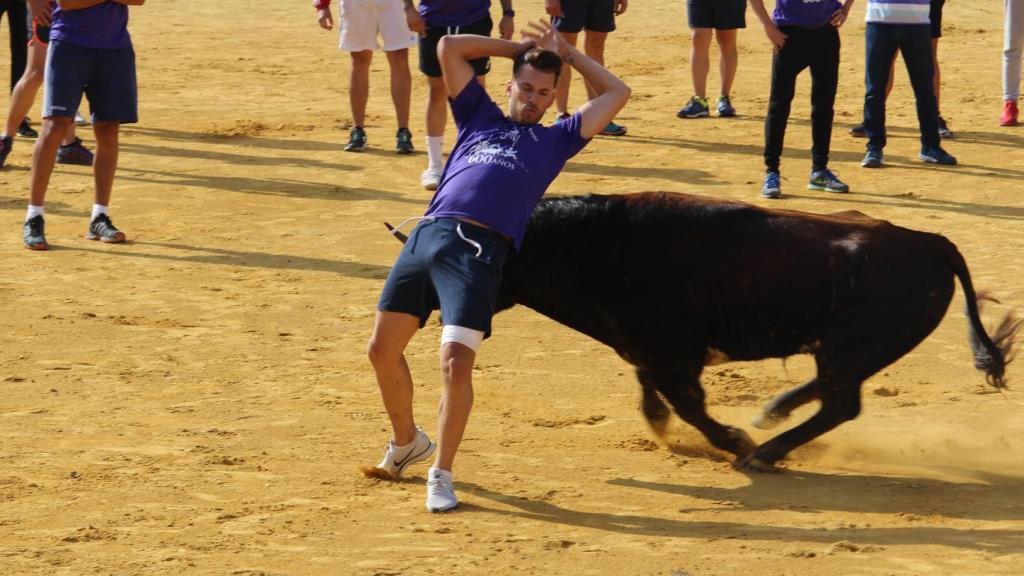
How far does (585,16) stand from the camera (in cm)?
1226

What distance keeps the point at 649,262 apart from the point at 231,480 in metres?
1.87

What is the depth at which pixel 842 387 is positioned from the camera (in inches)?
230

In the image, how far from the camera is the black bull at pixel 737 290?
19.0ft

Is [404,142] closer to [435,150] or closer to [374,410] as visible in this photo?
[435,150]

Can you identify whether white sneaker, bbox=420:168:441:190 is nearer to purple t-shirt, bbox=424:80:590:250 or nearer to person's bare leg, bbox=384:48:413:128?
person's bare leg, bbox=384:48:413:128

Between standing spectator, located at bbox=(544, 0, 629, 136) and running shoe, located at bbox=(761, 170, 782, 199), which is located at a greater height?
standing spectator, located at bbox=(544, 0, 629, 136)

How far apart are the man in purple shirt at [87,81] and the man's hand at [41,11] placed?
26.1 inches

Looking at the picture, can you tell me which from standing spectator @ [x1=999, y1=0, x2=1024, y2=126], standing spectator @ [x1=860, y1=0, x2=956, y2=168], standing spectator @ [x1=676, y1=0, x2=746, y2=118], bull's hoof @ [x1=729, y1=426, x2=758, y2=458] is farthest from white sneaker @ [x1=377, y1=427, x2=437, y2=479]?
standing spectator @ [x1=999, y1=0, x2=1024, y2=126]

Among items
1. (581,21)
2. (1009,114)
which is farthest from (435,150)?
(1009,114)

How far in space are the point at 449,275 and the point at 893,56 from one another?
691 centimetres

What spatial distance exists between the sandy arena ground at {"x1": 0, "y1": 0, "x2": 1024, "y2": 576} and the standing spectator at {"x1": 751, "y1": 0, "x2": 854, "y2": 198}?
0.42m

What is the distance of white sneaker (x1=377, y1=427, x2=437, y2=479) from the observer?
228 inches

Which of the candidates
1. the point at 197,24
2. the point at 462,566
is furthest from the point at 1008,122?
the point at 197,24

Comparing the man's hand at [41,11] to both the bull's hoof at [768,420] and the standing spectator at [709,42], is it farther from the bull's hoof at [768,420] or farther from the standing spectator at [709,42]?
the bull's hoof at [768,420]
